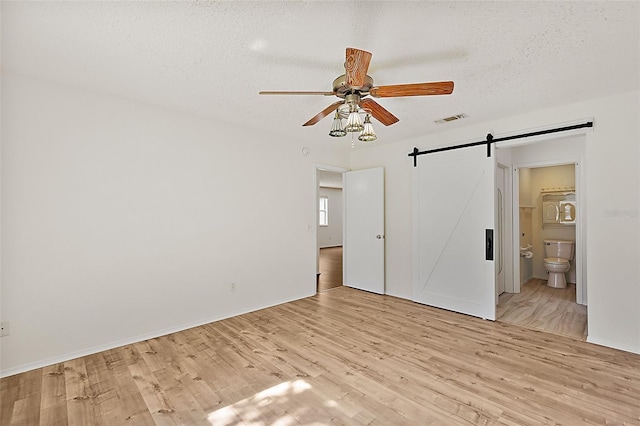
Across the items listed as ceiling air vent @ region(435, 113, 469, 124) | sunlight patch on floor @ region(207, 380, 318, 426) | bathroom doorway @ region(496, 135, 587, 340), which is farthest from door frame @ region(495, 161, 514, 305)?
sunlight patch on floor @ region(207, 380, 318, 426)

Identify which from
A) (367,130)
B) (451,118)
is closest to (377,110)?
(367,130)

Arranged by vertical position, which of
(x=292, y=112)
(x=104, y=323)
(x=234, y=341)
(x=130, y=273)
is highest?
(x=292, y=112)

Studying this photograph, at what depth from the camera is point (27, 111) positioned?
2.51 metres

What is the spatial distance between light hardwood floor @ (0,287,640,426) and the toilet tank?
9.86 feet

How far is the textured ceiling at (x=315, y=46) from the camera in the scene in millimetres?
1726

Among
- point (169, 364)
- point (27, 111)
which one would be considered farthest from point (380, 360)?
point (27, 111)

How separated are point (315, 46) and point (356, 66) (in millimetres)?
454

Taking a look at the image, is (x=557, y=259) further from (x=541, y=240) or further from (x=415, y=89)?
(x=415, y=89)

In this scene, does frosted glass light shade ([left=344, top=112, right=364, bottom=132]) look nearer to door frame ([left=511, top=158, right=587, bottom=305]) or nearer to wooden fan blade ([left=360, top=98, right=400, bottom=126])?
wooden fan blade ([left=360, top=98, right=400, bottom=126])

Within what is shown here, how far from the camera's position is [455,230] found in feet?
13.2

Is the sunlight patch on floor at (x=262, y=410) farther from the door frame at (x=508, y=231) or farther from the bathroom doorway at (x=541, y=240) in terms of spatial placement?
the door frame at (x=508, y=231)

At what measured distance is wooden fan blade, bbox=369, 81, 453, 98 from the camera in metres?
1.91

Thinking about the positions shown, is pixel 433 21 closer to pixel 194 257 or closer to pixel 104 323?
pixel 194 257

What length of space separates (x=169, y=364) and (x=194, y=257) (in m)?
1.25
